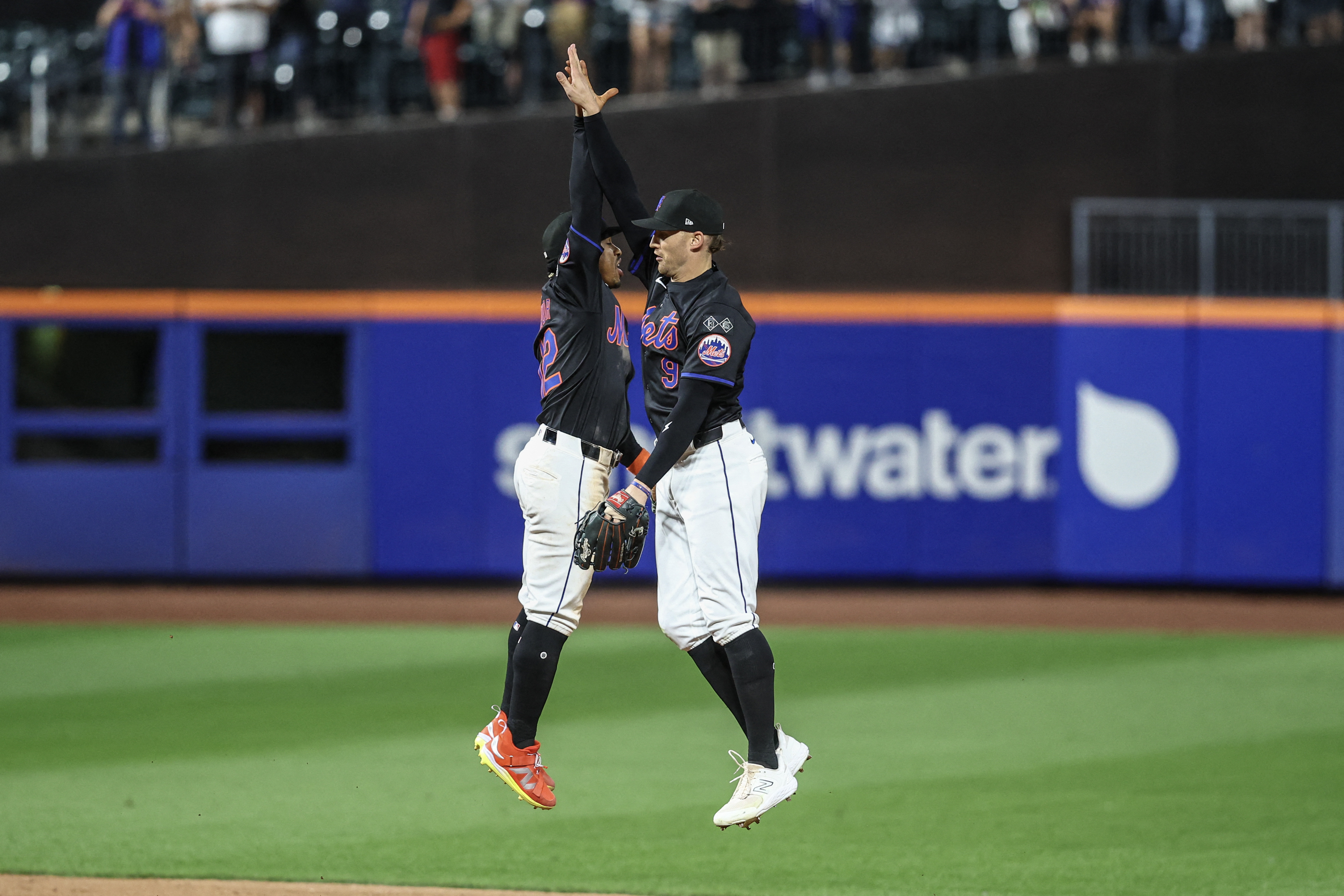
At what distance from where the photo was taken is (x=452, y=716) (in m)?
9.33

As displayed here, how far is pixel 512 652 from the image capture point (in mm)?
5844

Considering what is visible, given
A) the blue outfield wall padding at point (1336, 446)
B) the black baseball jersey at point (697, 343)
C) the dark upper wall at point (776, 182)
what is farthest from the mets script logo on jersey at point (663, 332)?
the blue outfield wall padding at point (1336, 446)

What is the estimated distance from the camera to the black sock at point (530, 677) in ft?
19.0

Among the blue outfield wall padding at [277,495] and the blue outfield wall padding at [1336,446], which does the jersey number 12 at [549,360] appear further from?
the blue outfield wall padding at [1336,446]

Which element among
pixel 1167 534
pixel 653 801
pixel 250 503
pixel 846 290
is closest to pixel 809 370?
pixel 846 290

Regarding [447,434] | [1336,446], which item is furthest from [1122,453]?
[447,434]

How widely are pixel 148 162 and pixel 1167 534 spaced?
9597 mm

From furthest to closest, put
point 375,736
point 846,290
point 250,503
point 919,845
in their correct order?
point 846,290
point 250,503
point 375,736
point 919,845

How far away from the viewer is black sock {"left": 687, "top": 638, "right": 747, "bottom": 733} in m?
5.69

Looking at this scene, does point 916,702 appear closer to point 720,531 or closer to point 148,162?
point 720,531

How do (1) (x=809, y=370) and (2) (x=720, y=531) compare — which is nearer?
(2) (x=720, y=531)

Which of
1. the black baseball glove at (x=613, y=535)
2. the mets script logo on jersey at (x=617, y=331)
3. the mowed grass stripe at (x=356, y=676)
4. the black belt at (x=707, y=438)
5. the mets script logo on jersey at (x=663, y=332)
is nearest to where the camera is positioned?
the black baseball glove at (x=613, y=535)

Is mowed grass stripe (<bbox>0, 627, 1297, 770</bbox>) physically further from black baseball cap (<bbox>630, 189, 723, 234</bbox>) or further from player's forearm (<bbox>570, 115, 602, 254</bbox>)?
black baseball cap (<bbox>630, 189, 723, 234</bbox>)

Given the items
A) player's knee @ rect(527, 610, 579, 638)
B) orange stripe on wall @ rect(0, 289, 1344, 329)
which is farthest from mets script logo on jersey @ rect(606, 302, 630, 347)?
orange stripe on wall @ rect(0, 289, 1344, 329)
